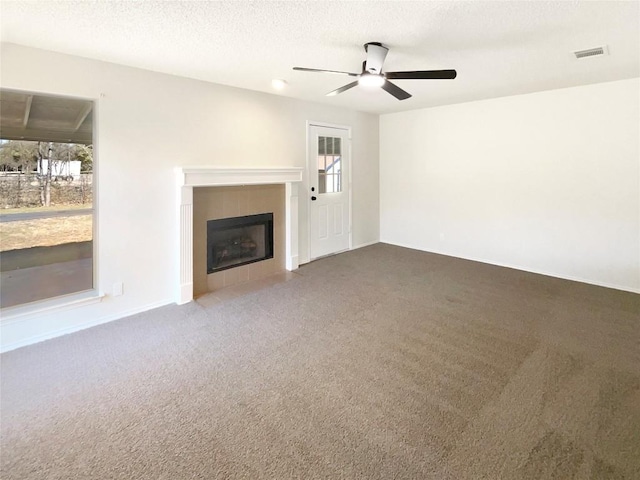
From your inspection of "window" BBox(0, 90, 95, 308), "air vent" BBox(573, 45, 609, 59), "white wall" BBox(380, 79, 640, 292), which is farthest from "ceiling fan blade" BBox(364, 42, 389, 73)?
"white wall" BBox(380, 79, 640, 292)

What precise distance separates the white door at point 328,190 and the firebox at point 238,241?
0.87 m

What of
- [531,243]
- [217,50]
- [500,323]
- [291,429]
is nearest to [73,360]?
[291,429]

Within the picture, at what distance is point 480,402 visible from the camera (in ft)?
7.11

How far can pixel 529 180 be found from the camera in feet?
15.8

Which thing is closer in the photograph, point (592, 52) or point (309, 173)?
point (592, 52)

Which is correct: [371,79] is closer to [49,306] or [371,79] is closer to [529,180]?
[529,180]

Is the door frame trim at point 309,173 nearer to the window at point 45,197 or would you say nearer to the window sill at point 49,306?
the window at point 45,197

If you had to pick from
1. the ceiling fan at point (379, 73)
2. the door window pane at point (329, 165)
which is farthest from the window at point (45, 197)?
the door window pane at point (329, 165)

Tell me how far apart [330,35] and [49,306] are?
3.30 metres

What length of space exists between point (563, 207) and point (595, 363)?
2638mm

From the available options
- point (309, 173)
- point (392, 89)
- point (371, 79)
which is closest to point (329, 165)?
point (309, 173)

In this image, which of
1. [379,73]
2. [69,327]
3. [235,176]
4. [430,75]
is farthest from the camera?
[235,176]

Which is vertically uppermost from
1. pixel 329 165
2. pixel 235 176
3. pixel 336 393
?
pixel 329 165

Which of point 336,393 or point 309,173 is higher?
point 309,173
